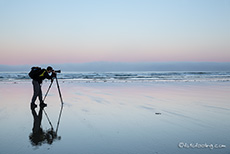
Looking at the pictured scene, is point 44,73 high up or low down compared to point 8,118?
up

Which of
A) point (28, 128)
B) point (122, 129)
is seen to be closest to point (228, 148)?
point (122, 129)

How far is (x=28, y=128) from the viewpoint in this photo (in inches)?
215

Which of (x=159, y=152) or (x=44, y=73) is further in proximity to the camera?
(x=44, y=73)

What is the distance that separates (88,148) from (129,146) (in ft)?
2.56

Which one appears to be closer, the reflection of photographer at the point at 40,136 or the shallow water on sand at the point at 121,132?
the shallow water on sand at the point at 121,132

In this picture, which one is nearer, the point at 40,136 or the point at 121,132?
the point at 40,136

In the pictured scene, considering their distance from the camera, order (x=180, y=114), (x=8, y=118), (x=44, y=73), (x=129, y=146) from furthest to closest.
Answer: (x=44, y=73) < (x=180, y=114) < (x=8, y=118) < (x=129, y=146)

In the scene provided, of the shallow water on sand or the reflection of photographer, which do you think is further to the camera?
the reflection of photographer

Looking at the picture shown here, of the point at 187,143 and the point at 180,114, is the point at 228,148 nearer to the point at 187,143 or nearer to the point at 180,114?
the point at 187,143

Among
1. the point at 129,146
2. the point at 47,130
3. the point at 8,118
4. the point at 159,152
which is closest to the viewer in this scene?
the point at 159,152

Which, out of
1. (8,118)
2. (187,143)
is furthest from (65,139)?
(8,118)

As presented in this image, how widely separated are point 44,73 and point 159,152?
6.45 metres

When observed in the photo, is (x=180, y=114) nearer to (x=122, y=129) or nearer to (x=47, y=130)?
(x=122, y=129)

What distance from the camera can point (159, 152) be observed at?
3.81 meters
